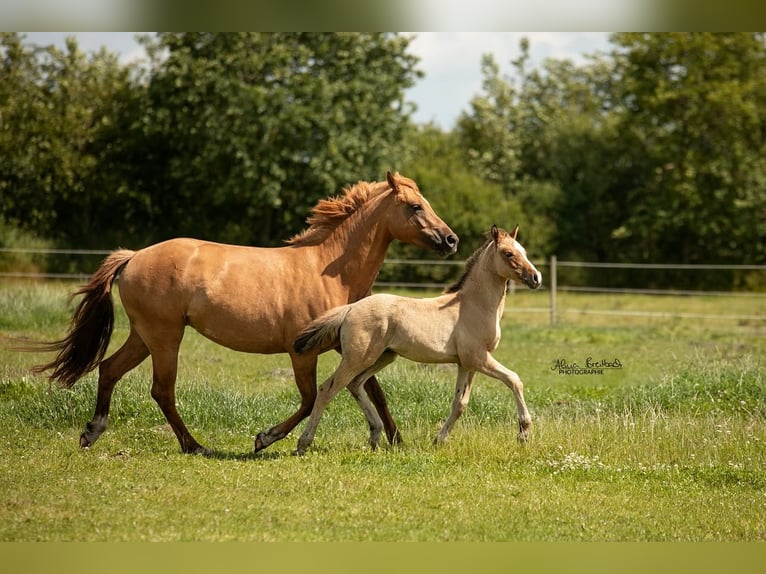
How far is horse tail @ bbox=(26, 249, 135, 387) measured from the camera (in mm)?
8234

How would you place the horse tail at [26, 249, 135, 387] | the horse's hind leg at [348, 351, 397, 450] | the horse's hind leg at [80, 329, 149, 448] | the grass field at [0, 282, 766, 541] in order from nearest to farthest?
the grass field at [0, 282, 766, 541] < the horse's hind leg at [348, 351, 397, 450] < the horse's hind leg at [80, 329, 149, 448] < the horse tail at [26, 249, 135, 387]

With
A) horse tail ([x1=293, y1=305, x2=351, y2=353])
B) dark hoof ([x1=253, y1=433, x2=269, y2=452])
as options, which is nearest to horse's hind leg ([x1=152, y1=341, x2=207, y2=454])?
dark hoof ([x1=253, y1=433, x2=269, y2=452])

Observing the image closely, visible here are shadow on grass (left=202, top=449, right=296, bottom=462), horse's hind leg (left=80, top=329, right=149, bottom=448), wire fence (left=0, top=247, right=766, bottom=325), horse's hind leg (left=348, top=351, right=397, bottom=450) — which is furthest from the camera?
wire fence (left=0, top=247, right=766, bottom=325)

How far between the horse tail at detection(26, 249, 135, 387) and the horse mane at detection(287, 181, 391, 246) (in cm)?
150

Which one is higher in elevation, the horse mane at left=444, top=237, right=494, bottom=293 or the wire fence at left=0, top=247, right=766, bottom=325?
the horse mane at left=444, top=237, right=494, bottom=293

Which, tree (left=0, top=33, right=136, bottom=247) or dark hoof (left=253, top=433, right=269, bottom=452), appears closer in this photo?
dark hoof (left=253, top=433, right=269, bottom=452)

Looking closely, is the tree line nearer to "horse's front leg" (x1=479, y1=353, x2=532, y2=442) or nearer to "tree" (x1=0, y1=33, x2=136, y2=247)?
"tree" (x1=0, y1=33, x2=136, y2=247)

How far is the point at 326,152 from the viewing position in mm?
25078

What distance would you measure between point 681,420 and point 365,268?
3363mm

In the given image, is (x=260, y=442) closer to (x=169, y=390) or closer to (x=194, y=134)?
(x=169, y=390)

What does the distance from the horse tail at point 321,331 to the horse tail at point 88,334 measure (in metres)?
1.70

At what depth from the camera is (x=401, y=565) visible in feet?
18.7

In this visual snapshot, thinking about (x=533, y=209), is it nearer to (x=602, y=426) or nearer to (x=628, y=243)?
(x=628, y=243)
